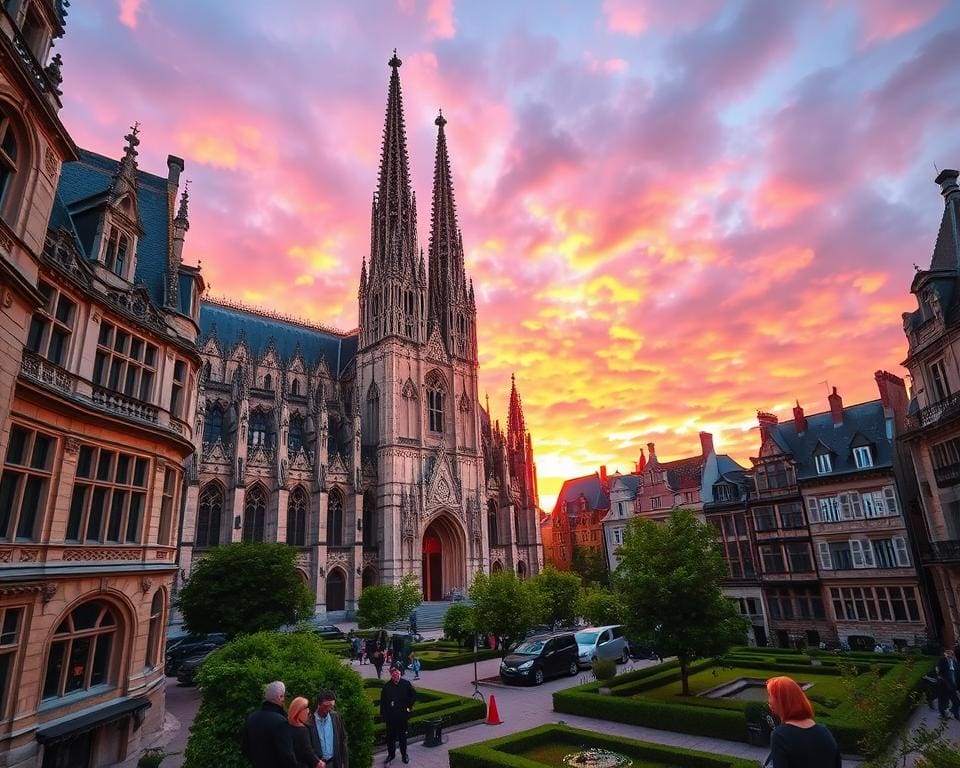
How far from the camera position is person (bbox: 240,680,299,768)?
711 cm

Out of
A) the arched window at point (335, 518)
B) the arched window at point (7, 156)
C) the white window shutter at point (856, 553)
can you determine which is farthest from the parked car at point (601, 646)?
the arched window at point (335, 518)

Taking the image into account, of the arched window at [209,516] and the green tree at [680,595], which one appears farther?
the arched window at [209,516]

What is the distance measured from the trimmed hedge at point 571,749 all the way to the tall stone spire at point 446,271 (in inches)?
1990

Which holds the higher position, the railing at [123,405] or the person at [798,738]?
the railing at [123,405]

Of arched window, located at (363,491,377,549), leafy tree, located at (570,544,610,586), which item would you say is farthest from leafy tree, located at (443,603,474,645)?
leafy tree, located at (570,544,610,586)

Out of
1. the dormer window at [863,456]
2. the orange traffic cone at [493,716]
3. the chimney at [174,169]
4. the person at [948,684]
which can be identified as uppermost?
the chimney at [174,169]

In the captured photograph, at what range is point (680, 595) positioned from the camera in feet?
60.7

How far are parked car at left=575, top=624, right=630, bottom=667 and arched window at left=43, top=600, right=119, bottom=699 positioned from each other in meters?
18.1

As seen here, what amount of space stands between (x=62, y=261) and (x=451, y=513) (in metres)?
45.8

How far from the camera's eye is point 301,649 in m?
11.1

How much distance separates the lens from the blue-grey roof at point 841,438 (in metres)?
34.3

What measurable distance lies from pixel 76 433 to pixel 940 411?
102ft

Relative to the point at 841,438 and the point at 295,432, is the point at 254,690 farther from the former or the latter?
the point at 295,432

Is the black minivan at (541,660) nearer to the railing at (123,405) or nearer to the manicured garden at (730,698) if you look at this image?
the manicured garden at (730,698)
